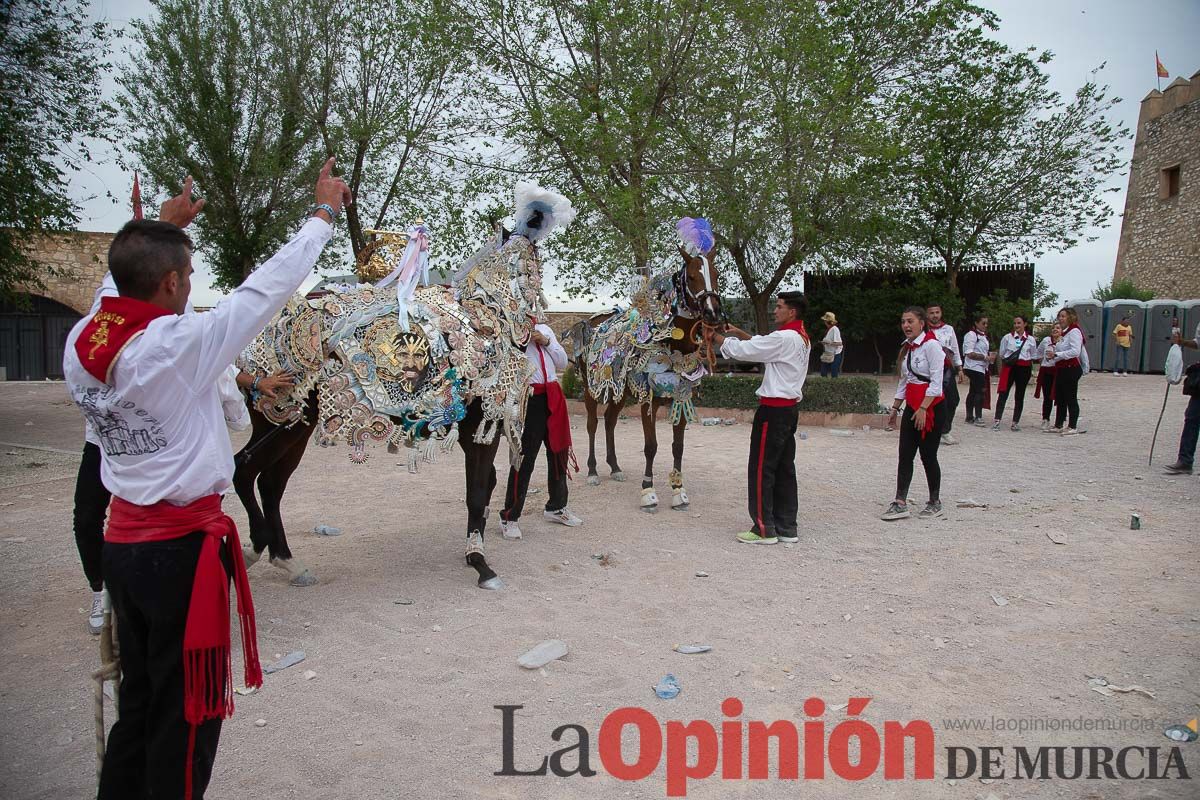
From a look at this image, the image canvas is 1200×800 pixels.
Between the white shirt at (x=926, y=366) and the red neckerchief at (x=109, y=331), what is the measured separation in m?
5.78

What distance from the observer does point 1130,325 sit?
19.5m

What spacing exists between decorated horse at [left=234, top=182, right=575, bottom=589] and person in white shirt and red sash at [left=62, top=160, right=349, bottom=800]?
2.22 m

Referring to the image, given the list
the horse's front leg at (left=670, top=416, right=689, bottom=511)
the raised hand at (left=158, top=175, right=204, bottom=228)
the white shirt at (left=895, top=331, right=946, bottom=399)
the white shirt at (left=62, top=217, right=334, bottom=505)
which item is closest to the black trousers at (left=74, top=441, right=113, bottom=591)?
the raised hand at (left=158, top=175, right=204, bottom=228)

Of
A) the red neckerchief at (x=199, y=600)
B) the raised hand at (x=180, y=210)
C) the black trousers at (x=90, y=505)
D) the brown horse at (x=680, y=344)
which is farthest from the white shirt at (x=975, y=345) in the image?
the red neckerchief at (x=199, y=600)

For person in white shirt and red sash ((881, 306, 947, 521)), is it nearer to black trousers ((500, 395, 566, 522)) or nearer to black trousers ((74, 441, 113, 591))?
black trousers ((500, 395, 566, 522))

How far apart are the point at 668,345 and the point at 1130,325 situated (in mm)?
18612

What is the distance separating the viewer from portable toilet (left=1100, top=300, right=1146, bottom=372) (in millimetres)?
19750

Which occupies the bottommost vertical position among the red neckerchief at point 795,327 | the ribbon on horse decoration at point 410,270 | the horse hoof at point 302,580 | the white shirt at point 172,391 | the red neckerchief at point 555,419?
the horse hoof at point 302,580

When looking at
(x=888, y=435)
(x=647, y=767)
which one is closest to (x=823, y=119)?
(x=888, y=435)

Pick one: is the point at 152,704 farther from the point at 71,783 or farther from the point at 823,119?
the point at 823,119

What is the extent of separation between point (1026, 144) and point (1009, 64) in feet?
6.88

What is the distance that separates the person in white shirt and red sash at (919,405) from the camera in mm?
6250

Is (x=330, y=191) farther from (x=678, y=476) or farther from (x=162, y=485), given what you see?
(x=678, y=476)

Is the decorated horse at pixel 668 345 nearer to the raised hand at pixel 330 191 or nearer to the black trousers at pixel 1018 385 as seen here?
the raised hand at pixel 330 191
